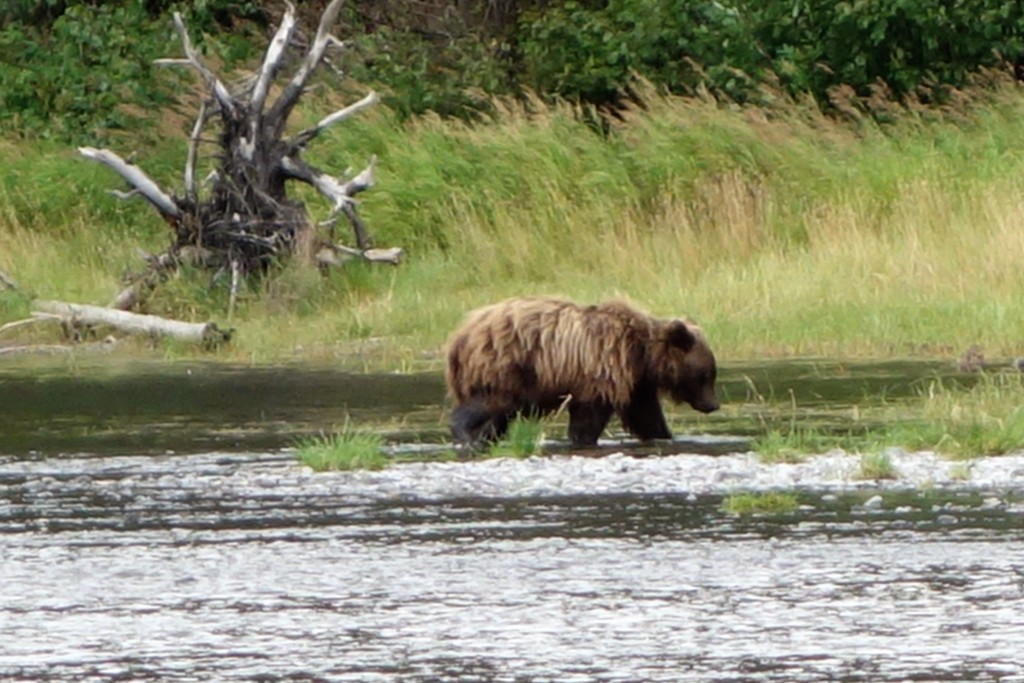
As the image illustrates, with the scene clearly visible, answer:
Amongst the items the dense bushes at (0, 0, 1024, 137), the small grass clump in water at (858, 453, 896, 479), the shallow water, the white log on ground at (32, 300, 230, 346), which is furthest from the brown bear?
the dense bushes at (0, 0, 1024, 137)

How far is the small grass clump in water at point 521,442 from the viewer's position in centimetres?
Answer: 1116

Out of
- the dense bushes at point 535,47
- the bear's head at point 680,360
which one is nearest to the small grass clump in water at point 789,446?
the bear's head at point 680,360

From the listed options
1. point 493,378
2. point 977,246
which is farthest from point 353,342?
point 493,378

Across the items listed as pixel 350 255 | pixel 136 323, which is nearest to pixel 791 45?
pixel 350 255

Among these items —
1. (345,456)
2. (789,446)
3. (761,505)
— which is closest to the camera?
(761,505)

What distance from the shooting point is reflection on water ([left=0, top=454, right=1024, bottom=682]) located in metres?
6.54

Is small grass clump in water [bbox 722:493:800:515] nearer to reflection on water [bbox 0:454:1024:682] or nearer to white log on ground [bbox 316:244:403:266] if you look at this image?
reflection on water [bbox 0:454:1024:682]

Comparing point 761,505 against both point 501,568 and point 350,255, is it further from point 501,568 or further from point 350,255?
point 350,255

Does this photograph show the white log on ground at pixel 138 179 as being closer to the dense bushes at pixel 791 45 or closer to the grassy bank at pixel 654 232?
the grassy bank at pixel 654 232

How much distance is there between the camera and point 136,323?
57.1 feet

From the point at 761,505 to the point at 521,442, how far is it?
2.30 m

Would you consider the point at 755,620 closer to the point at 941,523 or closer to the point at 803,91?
the point at 941,523

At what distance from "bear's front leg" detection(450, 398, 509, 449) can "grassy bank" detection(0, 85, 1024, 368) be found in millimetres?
3857

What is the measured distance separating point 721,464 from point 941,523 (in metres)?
1.95
